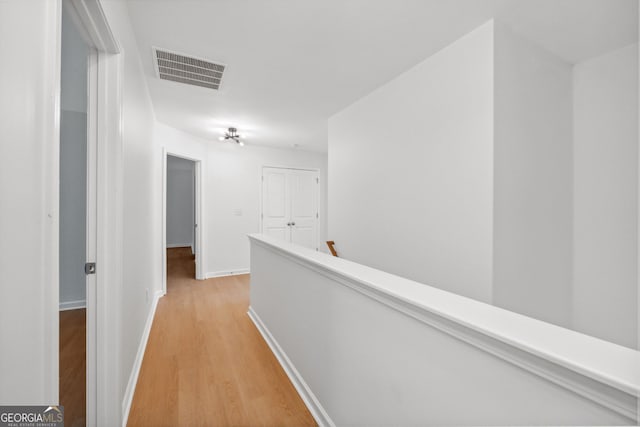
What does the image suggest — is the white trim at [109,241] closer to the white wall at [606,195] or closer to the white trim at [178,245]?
the white wall at [606,195]

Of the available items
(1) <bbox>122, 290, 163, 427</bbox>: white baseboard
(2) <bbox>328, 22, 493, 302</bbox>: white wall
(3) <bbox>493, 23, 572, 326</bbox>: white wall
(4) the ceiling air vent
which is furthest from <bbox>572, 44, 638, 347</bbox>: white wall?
(1) <bbox>122, 290, 163, 427</bbox>: white baseboard

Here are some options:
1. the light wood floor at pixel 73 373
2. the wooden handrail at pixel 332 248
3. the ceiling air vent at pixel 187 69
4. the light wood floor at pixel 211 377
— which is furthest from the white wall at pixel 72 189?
the wooden handrail at pixel 332 248

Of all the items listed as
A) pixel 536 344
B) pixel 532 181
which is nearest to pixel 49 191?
pixel 536 344

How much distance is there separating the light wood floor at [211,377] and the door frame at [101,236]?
0.39 metres

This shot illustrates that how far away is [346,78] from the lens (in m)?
2.65

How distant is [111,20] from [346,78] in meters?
1.88

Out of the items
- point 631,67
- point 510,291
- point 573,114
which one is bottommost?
point 510,291

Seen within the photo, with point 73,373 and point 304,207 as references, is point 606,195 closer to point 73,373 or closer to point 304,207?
point 73,373

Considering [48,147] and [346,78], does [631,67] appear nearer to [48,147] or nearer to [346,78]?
[346,78]

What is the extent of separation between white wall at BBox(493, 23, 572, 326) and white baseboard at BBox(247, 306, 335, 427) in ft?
4.19

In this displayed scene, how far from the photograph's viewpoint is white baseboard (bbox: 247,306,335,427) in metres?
1.54

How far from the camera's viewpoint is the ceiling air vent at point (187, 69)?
2.27 m

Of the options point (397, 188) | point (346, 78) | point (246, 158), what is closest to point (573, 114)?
point (397, 188)

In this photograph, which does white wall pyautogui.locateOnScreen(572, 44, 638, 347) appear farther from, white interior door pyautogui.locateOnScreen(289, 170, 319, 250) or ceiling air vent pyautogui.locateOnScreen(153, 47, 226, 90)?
white interior door pyautogui.locateOnScreen(289, 170, 319, 250)
